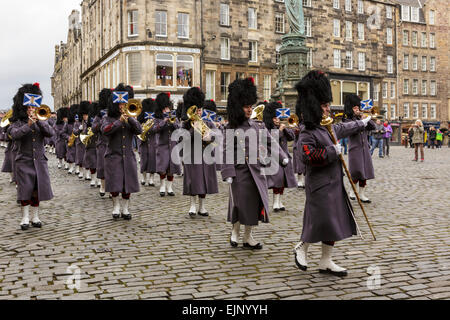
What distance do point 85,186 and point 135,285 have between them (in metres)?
9.73

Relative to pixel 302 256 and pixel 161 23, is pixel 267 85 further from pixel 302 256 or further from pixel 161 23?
pixel 302 256

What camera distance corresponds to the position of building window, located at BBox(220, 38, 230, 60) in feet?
132

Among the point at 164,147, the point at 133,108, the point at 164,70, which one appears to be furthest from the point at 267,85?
the point at 133,108

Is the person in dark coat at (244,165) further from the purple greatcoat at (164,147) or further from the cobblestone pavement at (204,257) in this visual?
the purple greatcoat at (164,147)

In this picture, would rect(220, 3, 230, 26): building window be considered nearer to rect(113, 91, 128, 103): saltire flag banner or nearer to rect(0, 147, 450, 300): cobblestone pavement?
rect(0, 147, 450, 300): cobblestone pavement

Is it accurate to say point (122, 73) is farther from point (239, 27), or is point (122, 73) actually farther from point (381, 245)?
point (381, 245)

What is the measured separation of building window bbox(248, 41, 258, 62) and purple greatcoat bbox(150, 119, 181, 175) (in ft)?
101

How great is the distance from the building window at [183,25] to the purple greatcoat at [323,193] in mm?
34180

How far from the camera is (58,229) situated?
7.84m

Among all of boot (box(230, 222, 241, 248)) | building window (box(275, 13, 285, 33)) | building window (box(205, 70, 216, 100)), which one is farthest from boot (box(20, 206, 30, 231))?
building window (box(275, 13, 285, 33))

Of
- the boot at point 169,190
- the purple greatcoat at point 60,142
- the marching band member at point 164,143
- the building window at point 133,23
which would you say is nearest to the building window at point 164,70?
the building window at point 133,23
